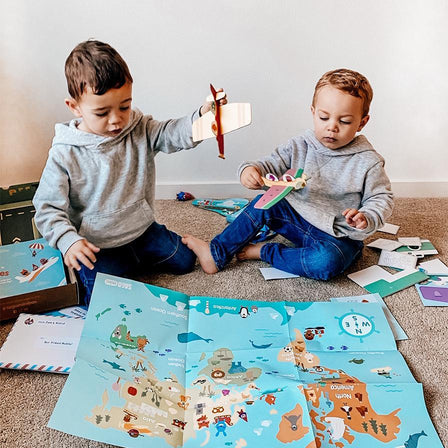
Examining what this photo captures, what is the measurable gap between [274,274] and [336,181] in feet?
0.84

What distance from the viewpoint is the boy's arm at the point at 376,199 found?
1076mm

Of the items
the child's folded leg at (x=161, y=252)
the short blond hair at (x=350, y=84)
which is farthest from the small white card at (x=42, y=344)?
the short blond hair at (x=350, y=84)

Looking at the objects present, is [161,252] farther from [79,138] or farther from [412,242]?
[412,242]

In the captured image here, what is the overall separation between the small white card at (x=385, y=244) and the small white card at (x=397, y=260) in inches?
1.5

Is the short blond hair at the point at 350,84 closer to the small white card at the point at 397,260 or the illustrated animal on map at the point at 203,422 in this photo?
the small white card at the point at 397,260

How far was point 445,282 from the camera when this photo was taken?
1.13 metres

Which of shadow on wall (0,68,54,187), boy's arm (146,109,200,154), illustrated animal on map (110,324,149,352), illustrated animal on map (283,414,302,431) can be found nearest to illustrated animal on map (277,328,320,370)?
illustrated animal on map (283,414,302,431)

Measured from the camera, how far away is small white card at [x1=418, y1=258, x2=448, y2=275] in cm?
116

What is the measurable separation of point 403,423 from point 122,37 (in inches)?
43.9

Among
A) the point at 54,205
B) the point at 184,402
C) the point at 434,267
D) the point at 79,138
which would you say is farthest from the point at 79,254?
the point at 434,267

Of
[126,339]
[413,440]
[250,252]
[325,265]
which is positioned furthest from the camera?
[250,252]

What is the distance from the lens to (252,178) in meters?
1.10

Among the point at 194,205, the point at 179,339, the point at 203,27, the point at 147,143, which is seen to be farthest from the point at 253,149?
the point at 179,339

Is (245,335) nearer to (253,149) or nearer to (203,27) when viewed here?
(253,149)
